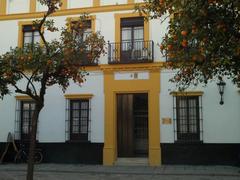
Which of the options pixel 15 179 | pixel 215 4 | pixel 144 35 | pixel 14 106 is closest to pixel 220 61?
pixel 215 4

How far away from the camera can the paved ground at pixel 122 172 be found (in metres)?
13.0

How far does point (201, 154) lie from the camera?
50.6 ft

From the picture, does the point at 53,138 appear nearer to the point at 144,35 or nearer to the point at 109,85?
the point at 109,85

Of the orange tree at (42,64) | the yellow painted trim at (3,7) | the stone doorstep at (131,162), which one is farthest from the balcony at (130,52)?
the orange tree at (42,64)

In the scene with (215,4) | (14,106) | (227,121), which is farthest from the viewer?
(14,106)

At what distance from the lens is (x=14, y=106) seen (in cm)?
1758

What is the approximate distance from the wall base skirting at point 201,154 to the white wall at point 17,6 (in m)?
8.86

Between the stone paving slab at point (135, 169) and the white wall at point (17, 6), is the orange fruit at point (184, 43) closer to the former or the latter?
the stone paving slab at point (135, 169)

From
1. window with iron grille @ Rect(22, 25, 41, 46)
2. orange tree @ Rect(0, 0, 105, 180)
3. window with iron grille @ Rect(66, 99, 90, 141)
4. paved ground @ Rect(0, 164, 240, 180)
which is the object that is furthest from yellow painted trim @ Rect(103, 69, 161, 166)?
orange tree @ Rect(0, 0, 105, 180)

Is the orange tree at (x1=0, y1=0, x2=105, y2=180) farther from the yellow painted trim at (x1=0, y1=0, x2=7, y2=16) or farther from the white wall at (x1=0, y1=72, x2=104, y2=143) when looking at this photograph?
the yellow painted trim at (x1=0, y1=0, x2=7, y2=16)

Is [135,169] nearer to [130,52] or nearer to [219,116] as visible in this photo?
[219,116]

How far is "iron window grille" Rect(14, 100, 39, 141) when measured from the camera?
57.1 ft

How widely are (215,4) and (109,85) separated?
34.1ft

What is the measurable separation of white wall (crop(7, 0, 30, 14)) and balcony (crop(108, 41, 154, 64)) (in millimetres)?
4574
